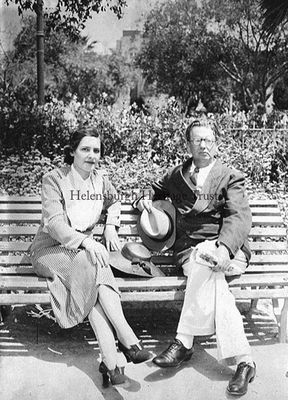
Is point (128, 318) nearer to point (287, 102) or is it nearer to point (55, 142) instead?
point (55, 142)

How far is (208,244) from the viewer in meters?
3.27

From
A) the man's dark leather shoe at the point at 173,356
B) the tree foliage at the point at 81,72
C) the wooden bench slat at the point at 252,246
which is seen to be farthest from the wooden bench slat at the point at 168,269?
the tree foliage at the point at 81,72

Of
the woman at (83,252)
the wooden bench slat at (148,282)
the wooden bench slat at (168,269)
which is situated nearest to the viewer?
Result: the woman at (83,252)

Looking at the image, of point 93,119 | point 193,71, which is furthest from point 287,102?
point 93,119

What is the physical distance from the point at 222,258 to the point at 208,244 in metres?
0.21

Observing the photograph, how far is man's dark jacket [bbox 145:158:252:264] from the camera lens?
3.33 m

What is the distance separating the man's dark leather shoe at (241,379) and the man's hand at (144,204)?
1240 millimetres

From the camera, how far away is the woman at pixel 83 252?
2.86 meters

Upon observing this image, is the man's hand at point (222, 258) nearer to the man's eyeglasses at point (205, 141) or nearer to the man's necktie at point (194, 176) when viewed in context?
the man's necktie at point (194, 176)

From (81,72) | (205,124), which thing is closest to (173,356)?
(205,124)

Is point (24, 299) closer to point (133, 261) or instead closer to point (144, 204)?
point (133, 261)

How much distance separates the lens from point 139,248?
11.2 ft

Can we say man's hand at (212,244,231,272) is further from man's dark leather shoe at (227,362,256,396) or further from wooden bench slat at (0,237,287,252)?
wooden bench slat at (0,237,287,252)

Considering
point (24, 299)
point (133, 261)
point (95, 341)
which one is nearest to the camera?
point (24, 299)
